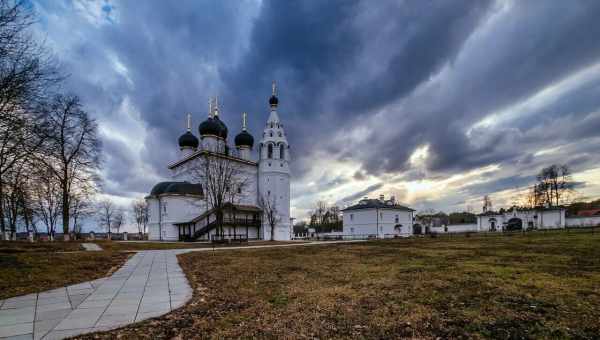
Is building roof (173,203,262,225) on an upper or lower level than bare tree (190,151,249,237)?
lower

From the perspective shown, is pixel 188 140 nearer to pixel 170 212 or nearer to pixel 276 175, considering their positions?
pixel 170 212

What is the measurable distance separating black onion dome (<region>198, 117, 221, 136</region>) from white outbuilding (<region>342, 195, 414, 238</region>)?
2725 centimetres

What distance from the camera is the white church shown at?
1491 inches

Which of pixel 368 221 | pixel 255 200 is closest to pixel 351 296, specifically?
pixel 255 200

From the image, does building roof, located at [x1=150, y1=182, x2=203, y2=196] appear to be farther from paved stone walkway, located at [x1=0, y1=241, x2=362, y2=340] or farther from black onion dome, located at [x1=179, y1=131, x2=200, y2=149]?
paved stone walkway, located at [x1=0, y1=241, x2=362, y2=340]

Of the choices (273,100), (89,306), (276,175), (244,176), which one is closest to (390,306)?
(89,306)

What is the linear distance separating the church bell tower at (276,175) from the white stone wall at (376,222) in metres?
13.7

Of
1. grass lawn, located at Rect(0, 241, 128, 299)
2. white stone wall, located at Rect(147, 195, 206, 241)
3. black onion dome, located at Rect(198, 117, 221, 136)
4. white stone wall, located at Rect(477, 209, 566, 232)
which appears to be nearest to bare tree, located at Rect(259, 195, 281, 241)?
white stone wall, located at Rect(147, 195, 206, 241)

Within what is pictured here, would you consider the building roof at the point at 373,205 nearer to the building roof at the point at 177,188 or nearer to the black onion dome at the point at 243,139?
the black onion dome at the point at 243,139

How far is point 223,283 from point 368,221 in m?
44.2

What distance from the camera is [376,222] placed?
48.8m

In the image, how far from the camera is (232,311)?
18.0ft

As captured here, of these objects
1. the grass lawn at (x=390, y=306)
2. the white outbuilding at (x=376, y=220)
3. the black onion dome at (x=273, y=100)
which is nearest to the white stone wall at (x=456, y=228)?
the white outbuilding at (x=376, y=220)

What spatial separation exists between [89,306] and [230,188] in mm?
31739
